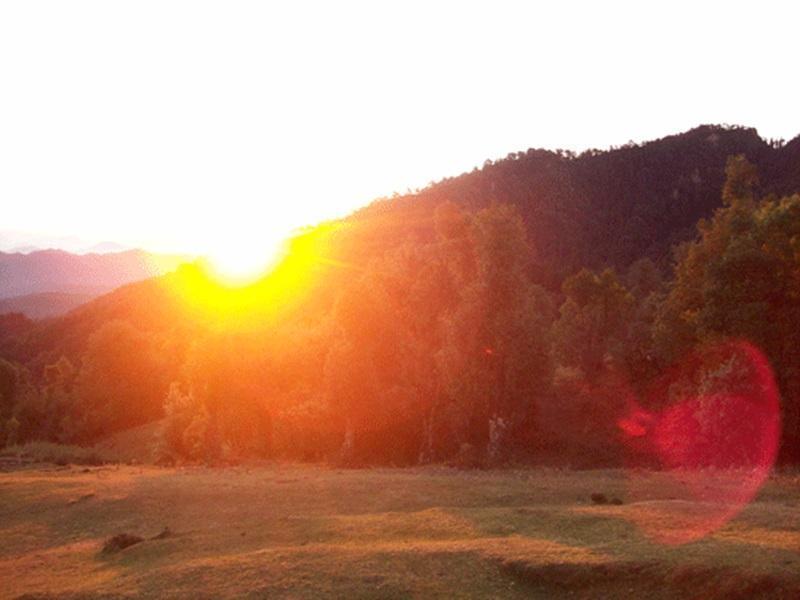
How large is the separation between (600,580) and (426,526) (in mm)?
5589

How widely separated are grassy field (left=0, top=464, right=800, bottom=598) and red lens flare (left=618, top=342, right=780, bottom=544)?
2.47 ft

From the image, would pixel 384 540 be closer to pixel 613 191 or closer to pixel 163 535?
pixel 163 535

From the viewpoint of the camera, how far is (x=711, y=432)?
1271 inches

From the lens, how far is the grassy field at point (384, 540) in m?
14.6

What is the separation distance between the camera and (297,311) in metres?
82.1

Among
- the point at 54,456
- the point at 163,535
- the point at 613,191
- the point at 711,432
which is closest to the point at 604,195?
the point at 613,191

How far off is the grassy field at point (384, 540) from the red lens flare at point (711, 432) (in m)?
0.75

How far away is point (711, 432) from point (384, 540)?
19.4 m

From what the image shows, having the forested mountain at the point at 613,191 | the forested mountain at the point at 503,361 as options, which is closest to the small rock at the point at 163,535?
the forested mountain at the point at 503,361

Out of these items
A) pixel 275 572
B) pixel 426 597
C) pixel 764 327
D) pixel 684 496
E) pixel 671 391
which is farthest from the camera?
pixel 671 391

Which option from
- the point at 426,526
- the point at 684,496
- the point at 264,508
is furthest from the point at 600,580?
the point at 264,508

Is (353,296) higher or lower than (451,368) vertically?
higher

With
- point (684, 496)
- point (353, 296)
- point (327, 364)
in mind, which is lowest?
point (684, 496)

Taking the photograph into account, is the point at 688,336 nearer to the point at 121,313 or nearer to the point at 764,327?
the point at 764,327
